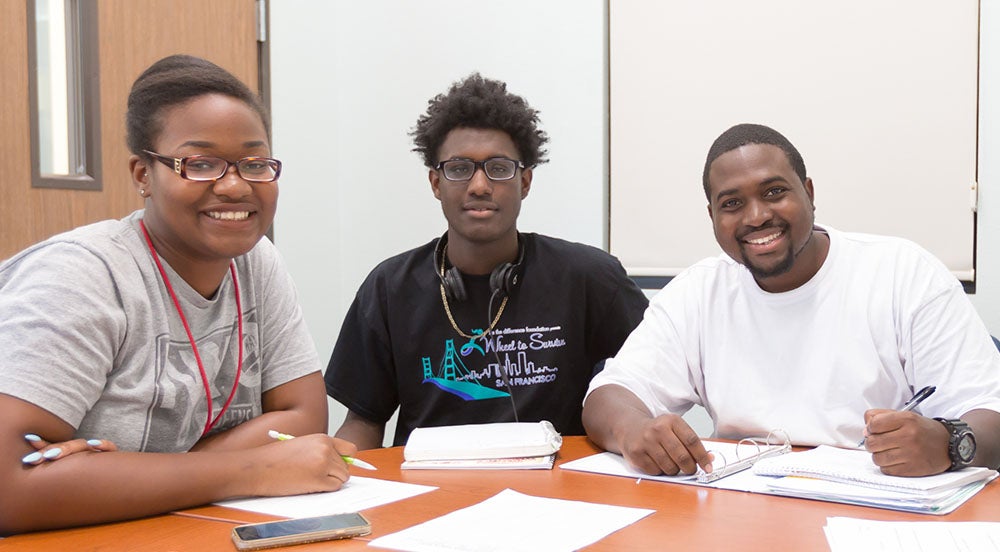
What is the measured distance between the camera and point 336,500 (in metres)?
1.28

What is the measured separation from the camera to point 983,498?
1.26 m

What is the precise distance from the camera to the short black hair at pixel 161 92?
4.64ft

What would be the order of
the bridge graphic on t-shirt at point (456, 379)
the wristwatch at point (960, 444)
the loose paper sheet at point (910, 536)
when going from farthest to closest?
the bridge graphic on t-shirt at point (456, 379)
the wristwatch at point (960, 444)
the loose paper sheet at point (910, 536)

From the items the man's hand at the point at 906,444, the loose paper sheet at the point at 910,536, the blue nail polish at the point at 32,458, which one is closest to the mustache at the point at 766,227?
the man's hand at the point at 906,444

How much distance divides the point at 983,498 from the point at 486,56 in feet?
8.16

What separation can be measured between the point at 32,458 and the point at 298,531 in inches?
14.7

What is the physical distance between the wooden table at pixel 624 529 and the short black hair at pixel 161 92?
63cm

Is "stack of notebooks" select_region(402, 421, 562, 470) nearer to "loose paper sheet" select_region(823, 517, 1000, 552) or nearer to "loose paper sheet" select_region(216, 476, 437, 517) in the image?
"loose paper sheet" select_region(216, 476, 437, 517)

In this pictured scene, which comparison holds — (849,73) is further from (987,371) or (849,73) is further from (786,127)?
(987,371)

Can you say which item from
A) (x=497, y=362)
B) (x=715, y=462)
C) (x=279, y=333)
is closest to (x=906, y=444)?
(x=715, y=462)

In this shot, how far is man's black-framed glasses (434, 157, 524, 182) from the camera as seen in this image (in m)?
2.16

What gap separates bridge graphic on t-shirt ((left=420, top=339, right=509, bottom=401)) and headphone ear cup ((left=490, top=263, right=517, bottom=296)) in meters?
0.18

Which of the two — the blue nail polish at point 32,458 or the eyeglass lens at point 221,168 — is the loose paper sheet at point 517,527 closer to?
the blue nail polish at point 32,458

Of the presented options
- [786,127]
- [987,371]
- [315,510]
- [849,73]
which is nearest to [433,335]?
[315,510]
